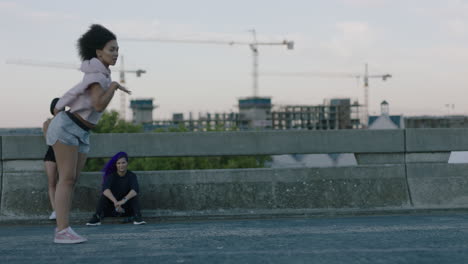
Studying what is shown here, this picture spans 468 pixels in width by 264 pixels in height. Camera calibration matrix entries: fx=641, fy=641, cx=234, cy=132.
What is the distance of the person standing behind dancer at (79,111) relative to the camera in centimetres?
544

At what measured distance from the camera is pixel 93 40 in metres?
5.62

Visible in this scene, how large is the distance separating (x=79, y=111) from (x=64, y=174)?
561 millimetres

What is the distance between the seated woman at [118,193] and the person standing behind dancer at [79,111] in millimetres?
1440

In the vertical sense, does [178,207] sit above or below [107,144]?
below

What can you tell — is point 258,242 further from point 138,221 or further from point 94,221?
point 94,221

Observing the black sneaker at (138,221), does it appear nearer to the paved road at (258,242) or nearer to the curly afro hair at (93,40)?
the paved road at (258,242)

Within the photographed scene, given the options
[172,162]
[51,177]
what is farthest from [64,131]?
[172,162]

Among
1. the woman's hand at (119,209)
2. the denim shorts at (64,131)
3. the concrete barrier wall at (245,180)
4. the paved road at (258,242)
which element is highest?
the denim shorts at (64,131)

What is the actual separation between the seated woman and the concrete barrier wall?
0.89 feet

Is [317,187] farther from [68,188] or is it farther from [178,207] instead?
[68,188]

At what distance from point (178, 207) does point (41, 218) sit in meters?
1.55

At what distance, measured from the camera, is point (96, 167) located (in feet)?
247

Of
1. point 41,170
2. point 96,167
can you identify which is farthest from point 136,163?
→ point 41,170

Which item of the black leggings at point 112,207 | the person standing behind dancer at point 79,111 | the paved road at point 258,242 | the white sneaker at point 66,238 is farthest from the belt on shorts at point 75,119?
the black leggings at point 112,207
